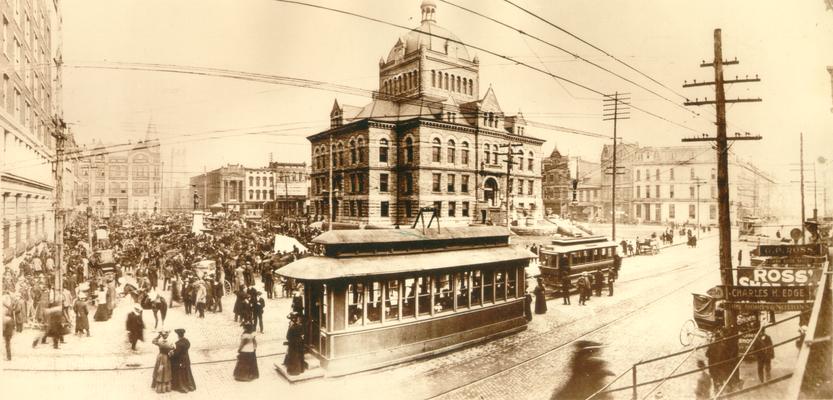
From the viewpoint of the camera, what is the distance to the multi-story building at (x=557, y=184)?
63.6 meters

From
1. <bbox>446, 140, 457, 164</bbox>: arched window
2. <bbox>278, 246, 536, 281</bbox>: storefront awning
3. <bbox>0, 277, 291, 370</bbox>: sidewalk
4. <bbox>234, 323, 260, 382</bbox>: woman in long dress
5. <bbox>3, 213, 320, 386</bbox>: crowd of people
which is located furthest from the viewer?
<bbox>446, 140, 457, 164</bbox>: arched window

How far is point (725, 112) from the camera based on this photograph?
37.7 feet

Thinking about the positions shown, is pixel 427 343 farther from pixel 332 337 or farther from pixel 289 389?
pixel 289 389

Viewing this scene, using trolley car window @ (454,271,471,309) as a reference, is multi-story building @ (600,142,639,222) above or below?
above

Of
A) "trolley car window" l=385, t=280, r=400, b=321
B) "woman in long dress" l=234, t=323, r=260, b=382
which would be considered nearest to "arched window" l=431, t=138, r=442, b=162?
"trolley car window" l=385, t=280, r=400, b=321

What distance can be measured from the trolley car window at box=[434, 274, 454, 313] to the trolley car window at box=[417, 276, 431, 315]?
0.20 meters

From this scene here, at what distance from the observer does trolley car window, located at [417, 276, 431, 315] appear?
416 inches

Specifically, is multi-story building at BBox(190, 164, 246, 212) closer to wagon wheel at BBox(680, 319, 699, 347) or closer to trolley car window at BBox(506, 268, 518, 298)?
trolley car window at BBox(506, 268, 518, 298)

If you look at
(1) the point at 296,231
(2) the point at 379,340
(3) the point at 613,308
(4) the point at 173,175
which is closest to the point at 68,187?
(4) the point at 173,175

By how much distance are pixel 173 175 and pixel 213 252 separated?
1019 cm

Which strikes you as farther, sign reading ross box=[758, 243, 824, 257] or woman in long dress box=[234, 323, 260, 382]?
sign reading ross box=[758, 243, 824, 257]

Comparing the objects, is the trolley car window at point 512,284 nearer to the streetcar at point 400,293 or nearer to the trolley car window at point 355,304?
the streetcar at point 400,293

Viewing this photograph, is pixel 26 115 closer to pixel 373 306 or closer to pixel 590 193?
pixel 373 306

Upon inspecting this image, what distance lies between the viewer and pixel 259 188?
3353 centimetres
